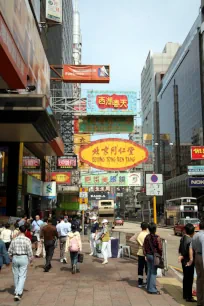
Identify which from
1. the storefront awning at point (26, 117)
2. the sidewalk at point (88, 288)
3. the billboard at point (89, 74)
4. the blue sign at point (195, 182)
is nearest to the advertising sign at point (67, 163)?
the billboard at point (89, 74)

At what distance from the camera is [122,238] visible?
53.2ft

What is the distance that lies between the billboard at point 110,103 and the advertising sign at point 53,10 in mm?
A: 11224

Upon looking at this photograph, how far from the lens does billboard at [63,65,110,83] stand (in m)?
28.4

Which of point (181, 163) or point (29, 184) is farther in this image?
point (181, 163)

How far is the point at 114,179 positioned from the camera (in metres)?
21.2

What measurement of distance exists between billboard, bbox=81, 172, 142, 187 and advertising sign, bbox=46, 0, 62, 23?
18050 millimetres

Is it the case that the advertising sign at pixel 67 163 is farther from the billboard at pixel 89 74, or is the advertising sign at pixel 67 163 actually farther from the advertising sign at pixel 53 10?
the advertising sign at pixel 53 10

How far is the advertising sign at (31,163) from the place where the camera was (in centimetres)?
2506

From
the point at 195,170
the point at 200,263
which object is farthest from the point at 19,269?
the point at 195,170

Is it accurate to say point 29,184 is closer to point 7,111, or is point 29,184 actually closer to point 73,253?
point 7,111

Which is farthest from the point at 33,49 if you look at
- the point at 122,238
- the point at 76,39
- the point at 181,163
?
the point at 76,39

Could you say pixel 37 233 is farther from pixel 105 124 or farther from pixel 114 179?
pixel 105 124

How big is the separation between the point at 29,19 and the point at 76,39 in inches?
5345

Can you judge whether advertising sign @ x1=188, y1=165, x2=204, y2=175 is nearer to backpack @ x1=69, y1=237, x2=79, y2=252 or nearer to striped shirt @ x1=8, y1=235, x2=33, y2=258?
backpack @ x1=69, y1=237, x2=79, y2=252
